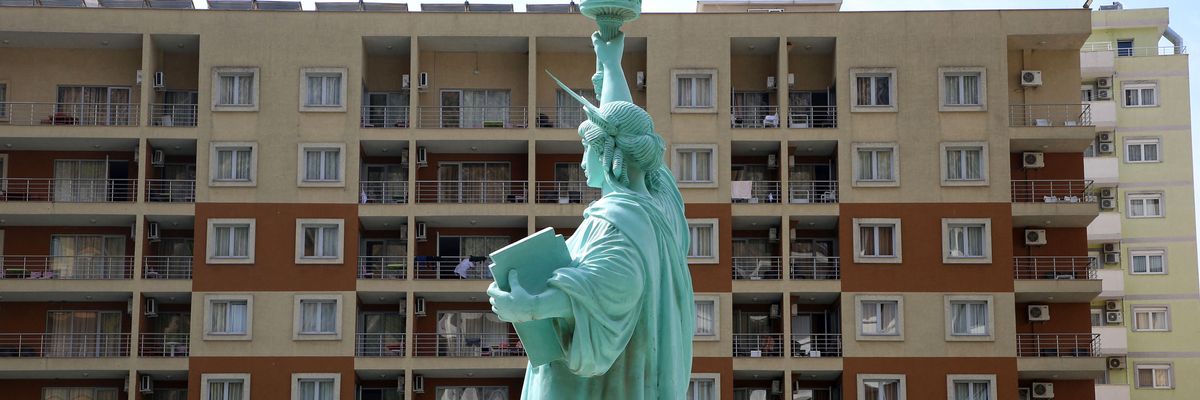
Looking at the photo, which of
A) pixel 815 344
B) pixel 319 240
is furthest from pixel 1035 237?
pixel 319 240

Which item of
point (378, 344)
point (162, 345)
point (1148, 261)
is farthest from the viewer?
point (1148, 261)

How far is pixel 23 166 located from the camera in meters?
61.0

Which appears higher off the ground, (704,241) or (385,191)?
(385,191)

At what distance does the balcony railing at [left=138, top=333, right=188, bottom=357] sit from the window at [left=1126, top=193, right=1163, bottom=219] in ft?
124

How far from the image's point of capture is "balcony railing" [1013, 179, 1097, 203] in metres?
61.2

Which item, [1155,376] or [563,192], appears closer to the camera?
[563,192]

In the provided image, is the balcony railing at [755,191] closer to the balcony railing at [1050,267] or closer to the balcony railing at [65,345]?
the balcony railing at [1050,267]

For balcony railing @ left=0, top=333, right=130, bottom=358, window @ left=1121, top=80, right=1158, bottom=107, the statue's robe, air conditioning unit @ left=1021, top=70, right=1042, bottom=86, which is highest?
window @ left=1121, top=80, right=1158, bottom=107

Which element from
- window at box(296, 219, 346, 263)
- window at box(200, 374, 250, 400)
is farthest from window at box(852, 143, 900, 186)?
window at box(200, 374, 250, 400)

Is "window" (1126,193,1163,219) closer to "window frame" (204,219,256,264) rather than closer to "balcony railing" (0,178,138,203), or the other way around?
"window frame" (204,219,256,264)

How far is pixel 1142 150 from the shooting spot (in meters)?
78.2

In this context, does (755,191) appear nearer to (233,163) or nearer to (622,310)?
(233,163)

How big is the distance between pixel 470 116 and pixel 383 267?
5405 mm

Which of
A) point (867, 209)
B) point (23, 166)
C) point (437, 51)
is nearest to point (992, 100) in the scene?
point (867, 209)
